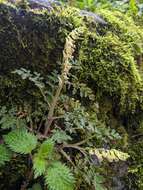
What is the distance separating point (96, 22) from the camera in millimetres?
3314

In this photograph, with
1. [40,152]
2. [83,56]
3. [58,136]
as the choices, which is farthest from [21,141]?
[83,56]

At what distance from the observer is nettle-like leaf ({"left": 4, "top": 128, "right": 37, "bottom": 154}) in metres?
2.19

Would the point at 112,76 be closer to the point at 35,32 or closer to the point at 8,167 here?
the point at 35,32

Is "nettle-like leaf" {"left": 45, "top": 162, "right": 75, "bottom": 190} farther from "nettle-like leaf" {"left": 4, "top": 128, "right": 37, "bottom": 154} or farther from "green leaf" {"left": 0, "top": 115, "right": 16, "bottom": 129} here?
"green leaf" {"left": 0, "top": 115, "right": 16, "bottom": 129}

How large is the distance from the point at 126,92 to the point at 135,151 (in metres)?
0.47

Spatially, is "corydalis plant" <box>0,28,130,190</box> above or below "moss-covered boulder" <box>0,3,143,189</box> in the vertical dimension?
below

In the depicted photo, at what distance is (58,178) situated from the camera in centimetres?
215

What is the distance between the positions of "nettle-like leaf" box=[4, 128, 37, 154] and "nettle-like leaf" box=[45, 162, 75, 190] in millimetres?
163

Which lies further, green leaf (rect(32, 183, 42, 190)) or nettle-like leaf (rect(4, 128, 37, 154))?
green leaf (rect(32, 183, 42, 190))

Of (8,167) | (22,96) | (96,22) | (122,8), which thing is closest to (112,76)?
(96,22)

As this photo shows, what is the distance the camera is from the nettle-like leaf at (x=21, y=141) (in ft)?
7.18

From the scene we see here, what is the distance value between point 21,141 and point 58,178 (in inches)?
11.4

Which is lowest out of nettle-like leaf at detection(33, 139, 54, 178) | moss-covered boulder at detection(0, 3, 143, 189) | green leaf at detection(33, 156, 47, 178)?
green leaf at detection(33, 156, 47, 178)

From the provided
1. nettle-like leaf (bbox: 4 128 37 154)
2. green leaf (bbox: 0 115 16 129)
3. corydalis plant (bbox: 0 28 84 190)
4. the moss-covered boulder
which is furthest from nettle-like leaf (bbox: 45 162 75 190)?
the moss-covered boulder
